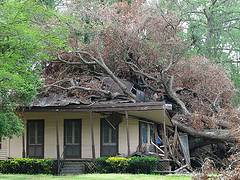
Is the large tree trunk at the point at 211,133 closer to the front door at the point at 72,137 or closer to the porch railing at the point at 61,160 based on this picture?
the front door at the point at 72,137

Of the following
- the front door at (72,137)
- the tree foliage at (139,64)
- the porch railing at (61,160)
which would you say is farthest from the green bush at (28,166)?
the tree foliage at (139,64)

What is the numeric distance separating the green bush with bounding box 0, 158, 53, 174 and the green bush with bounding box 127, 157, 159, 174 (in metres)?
4.15

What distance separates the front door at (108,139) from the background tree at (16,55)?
20.6 ft

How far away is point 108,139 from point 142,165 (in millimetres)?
4157

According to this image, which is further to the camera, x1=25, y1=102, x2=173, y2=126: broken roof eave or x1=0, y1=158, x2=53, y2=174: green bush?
x1=0, y1=158, x2=53, y2=174: green bush

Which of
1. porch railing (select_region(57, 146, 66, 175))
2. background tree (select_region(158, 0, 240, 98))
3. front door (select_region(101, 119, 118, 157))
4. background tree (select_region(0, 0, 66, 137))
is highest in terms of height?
background tree (select_region(158, 0, 240, 98))

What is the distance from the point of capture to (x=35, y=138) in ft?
73.6

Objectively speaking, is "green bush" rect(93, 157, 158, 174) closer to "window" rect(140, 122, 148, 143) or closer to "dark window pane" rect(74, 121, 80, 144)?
"window" rect(140, 122, 148, 143)

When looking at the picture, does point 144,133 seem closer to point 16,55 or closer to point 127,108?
point 127,108

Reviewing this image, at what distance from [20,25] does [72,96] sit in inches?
333

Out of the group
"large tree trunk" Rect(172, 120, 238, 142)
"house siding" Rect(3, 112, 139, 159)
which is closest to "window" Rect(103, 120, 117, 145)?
"house siding" Rect(3, 112, 139, 159)

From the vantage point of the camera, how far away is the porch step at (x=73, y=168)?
19.3 metres

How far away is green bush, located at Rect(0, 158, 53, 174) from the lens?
18844 millimetres

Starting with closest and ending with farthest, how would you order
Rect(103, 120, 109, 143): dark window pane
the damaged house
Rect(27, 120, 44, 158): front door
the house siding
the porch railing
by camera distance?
the porch railing < the damaged house < the house siding < Rect(103, 120, 109, 143): dark window pane < Rect(27, 120, 44, 158): front door
